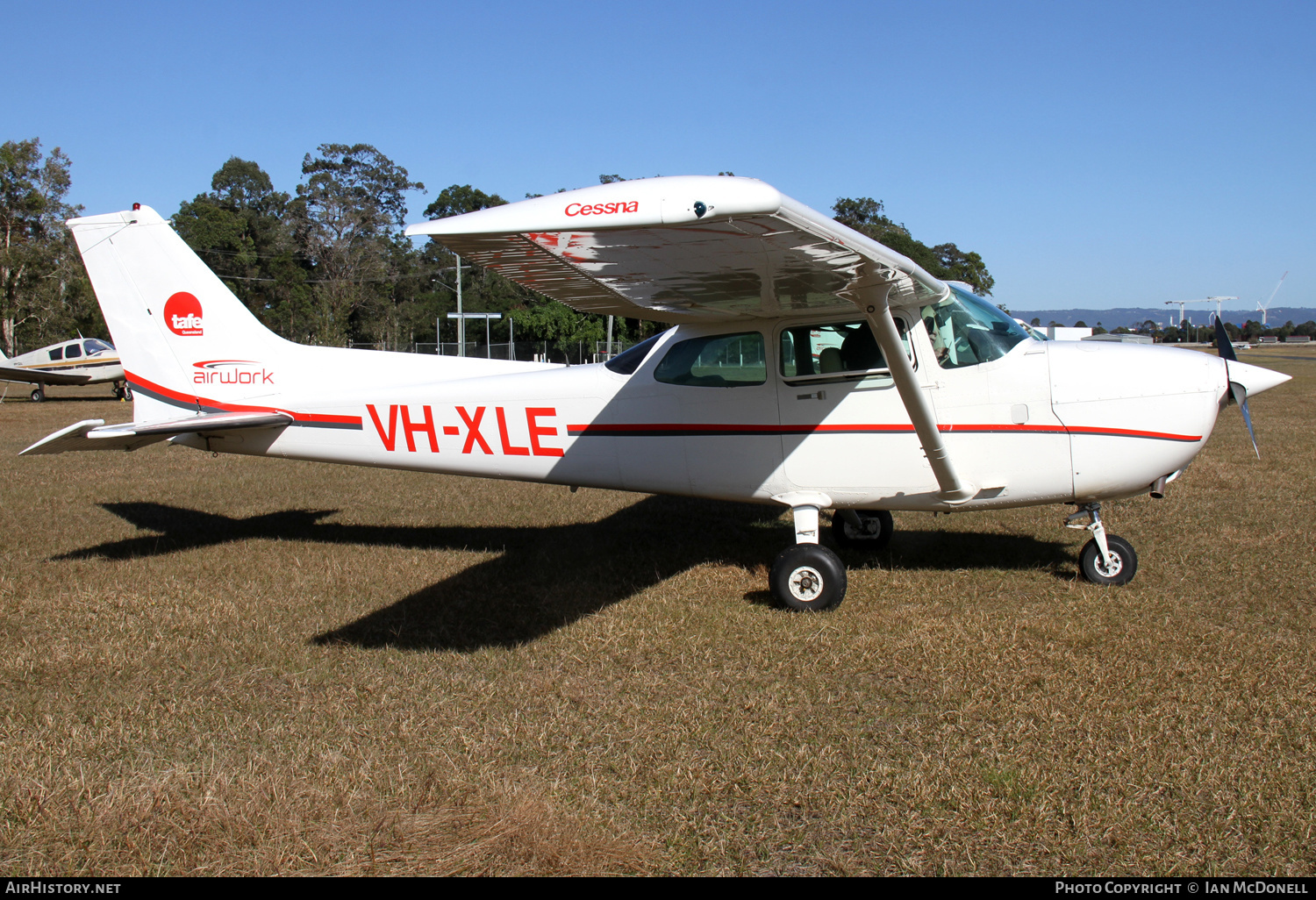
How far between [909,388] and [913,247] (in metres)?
52.9

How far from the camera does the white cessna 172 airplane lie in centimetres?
559

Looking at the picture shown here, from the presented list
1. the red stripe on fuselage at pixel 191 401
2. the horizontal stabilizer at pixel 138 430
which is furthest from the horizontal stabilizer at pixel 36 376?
the horizontal stabilizer at pixel 138 430

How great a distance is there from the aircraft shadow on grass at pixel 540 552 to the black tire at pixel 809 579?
1.01 ft

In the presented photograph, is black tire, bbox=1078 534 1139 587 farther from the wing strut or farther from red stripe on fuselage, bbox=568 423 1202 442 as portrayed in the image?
the wing strut

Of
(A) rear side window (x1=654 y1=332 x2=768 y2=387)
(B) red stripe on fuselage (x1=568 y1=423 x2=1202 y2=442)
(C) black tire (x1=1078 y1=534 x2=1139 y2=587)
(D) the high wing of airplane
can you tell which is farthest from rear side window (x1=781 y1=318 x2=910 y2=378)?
(D) the high wing of airplane

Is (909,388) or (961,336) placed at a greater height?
(961,336)

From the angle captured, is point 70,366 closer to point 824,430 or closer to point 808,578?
point 824,430

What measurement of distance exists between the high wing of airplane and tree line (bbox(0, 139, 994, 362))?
9.18m

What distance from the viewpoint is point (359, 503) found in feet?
33.0

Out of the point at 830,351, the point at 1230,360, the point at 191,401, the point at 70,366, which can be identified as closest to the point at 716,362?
the point at 830,351

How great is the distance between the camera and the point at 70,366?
27.3 meters

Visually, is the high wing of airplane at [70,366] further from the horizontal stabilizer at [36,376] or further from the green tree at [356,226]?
the green tree at [356,226]

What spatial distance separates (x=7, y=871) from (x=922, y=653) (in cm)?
425

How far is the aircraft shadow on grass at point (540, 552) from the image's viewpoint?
573cm
